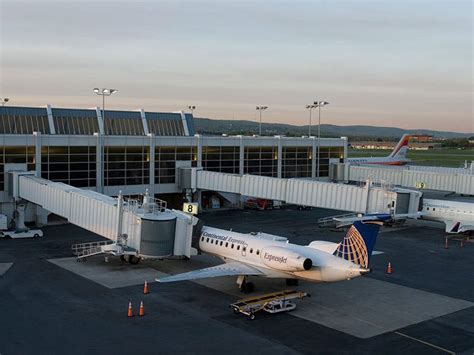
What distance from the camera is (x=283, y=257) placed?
3609 cm

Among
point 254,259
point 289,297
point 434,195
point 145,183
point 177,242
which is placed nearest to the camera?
point 289,297

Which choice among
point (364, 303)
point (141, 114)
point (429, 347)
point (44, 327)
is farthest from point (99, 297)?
point (141, 114)

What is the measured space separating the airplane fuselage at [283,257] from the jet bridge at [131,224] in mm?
2138

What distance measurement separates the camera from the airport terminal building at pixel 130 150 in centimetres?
6719

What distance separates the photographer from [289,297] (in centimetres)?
3544

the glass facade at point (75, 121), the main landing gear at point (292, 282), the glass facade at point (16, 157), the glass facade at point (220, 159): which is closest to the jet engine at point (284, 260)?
the main landing gear at point (292, 282)

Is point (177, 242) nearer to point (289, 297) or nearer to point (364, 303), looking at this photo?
point (289, 297)

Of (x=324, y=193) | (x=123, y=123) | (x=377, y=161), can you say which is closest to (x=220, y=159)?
(x=123, y=123)

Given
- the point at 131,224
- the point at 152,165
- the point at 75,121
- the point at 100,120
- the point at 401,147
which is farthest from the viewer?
the point at 401,147

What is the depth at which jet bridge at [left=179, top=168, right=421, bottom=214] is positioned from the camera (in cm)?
6188

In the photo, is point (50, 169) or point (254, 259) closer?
point (254, 259)

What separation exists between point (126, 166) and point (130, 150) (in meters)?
2.10

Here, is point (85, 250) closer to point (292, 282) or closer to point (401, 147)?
point (292, 282)

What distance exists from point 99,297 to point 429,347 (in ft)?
65.2
